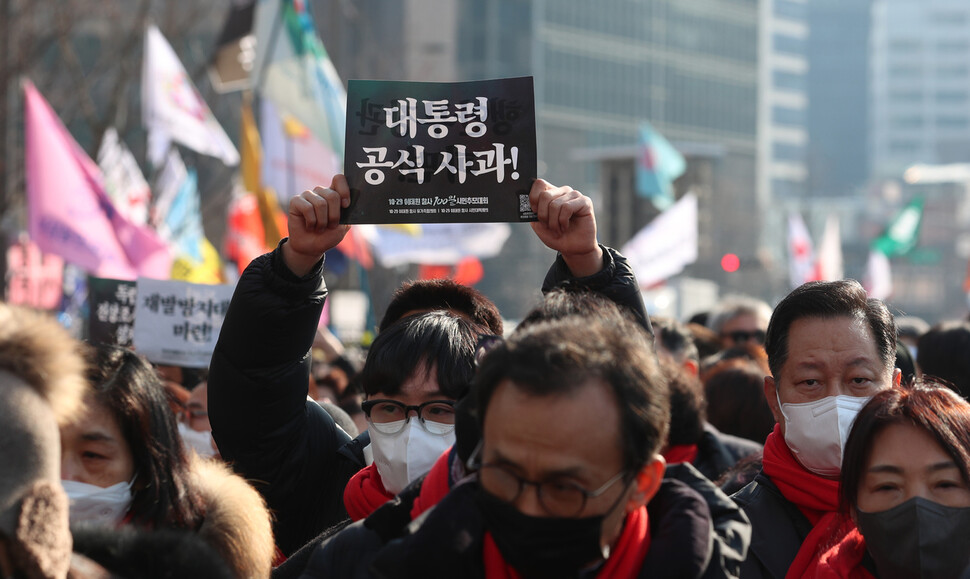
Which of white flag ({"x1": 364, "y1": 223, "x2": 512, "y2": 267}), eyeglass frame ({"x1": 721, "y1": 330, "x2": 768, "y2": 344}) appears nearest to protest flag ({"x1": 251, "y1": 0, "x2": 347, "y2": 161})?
white flag ({"x1": 364, "y1": 223, "x2": 512, "y2": 267})

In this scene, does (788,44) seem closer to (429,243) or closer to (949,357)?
(429,243)

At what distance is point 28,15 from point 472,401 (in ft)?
47.5

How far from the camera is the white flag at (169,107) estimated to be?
11.6 metres

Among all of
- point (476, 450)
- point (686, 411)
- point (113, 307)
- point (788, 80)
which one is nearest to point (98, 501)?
point (476, 450)

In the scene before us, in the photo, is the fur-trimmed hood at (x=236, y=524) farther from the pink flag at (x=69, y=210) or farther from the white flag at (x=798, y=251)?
the white flag at (x=798, y=251)

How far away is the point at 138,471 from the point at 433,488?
0.84 m

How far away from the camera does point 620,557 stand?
227 cm

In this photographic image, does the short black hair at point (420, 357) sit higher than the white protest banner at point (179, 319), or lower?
higher

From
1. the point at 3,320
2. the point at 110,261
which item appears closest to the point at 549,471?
the point at 3,320

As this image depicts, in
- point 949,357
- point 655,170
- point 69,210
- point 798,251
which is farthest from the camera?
point 798,251

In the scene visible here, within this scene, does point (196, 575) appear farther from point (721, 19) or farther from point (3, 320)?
point (721, 19)

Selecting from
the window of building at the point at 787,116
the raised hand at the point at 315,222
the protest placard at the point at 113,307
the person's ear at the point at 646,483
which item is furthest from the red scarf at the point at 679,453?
the window of building at the point at 787,116

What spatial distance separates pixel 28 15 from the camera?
1536cm

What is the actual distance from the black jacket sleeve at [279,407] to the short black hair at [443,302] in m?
0.31
